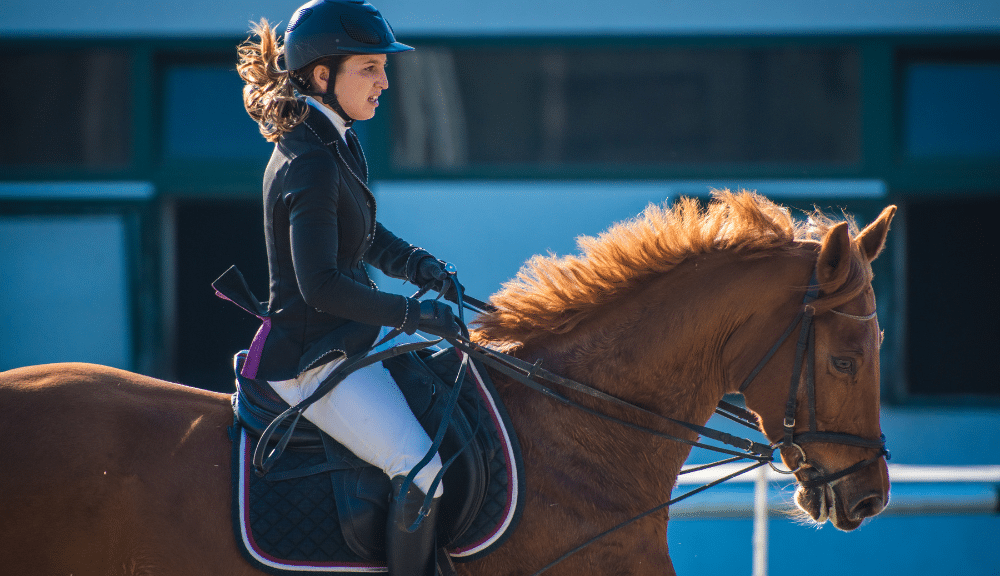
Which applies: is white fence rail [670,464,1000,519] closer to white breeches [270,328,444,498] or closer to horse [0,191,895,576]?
horse [0,191,895,576]

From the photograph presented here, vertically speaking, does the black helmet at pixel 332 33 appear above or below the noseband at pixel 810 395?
above

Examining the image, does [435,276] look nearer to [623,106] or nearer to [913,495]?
[623,106]

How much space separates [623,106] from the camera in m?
5.72

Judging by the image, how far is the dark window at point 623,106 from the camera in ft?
18.7

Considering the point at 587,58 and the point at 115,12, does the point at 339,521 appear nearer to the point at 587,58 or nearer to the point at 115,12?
the point at 587,58

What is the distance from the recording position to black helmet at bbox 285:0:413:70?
2260 millimetres

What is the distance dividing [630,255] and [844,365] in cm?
68

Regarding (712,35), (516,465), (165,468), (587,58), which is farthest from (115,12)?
(516,465)

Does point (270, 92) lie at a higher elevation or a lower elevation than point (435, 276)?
higher

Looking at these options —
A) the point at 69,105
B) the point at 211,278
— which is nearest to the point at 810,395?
the point at 211,278

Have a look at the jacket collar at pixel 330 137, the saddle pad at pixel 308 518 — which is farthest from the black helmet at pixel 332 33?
the saddle pad at pixel 308 518

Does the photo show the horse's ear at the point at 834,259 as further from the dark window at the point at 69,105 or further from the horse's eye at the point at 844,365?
the dark window at the point at 69,105

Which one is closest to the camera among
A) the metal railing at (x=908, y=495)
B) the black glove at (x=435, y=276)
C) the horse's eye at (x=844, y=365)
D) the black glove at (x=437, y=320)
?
the black glove at (x=437, y=320)

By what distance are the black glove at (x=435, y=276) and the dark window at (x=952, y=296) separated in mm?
4549
